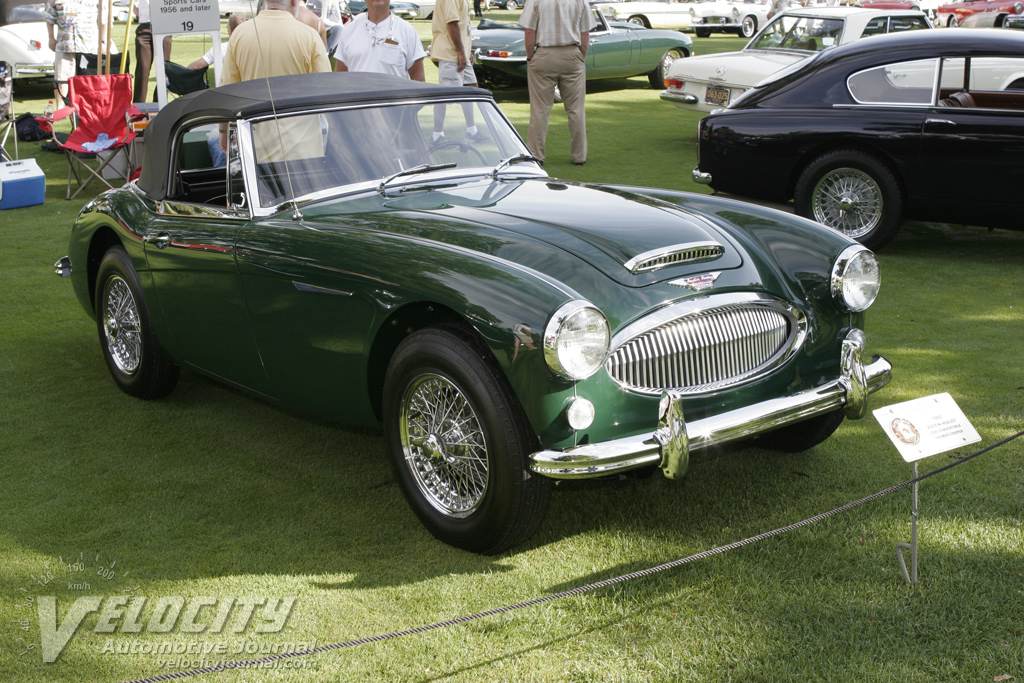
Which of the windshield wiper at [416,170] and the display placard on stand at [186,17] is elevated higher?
the display placard on stand at [186,17]

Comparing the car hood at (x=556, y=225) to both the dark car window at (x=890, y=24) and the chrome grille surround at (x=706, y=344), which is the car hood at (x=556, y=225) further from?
the dark car window at (x=890, y=24)

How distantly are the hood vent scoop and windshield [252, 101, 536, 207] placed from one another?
1.38 metres

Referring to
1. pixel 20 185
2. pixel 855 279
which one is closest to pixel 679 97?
pixel 20 185

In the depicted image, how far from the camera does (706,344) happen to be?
341 centimetres

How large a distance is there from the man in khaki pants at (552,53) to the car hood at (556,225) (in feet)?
20.2

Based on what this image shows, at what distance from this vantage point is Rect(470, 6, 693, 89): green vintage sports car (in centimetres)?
1586

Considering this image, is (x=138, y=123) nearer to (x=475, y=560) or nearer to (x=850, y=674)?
(x=475, y=560)

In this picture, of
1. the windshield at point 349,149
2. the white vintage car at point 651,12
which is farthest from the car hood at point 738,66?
the white vintage car at point 651,12

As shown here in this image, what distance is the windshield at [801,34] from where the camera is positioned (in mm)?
11389

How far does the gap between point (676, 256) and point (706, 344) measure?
354mm

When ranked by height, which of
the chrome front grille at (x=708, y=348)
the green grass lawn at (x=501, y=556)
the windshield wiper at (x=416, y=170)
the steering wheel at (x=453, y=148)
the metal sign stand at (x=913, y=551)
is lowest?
the green grass lawn at (x=501, y=556)

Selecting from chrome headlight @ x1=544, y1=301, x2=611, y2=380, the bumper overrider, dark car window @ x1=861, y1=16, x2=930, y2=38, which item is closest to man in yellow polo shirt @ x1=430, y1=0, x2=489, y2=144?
dark car window @ x1=861, y1=16, x2=930, y2=38

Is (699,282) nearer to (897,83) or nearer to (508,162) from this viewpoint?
(508,162)

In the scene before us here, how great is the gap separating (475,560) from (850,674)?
1.30 meters
